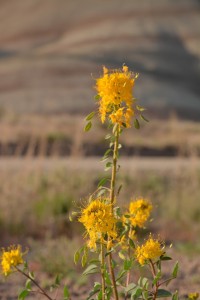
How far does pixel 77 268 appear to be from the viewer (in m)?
5.89

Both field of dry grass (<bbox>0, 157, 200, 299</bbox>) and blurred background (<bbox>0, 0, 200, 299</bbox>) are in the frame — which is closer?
Result: field of dry grass (<bbox>0, 157, 200, 299</bbox>)

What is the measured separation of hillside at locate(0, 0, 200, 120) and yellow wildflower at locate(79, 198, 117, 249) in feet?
106

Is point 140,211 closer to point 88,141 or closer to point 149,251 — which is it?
point 149,251

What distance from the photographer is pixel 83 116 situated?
33.7 metres

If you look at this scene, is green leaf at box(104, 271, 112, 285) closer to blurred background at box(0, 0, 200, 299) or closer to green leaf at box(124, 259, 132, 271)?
green leaf at box(124, 259, 132, 271)

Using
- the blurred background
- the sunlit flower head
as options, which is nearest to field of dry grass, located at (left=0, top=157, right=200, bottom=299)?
the blurred background

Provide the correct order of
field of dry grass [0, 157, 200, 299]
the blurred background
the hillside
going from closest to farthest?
field of dry grass [0, 157, 200, 299]
the blurred background
the hillside

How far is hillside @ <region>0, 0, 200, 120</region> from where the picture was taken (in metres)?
41.6

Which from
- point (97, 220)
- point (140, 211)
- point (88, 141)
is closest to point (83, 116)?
point (88, 141)

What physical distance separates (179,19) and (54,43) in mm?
9940

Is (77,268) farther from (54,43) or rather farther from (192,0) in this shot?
(192,0)

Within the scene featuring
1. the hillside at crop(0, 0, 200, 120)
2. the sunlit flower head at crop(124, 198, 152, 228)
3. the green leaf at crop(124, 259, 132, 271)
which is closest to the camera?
the green leaf at crop(124, 259, 132, 271)

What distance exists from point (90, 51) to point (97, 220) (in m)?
51.7

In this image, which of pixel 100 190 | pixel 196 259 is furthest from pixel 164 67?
pixel 100 190
